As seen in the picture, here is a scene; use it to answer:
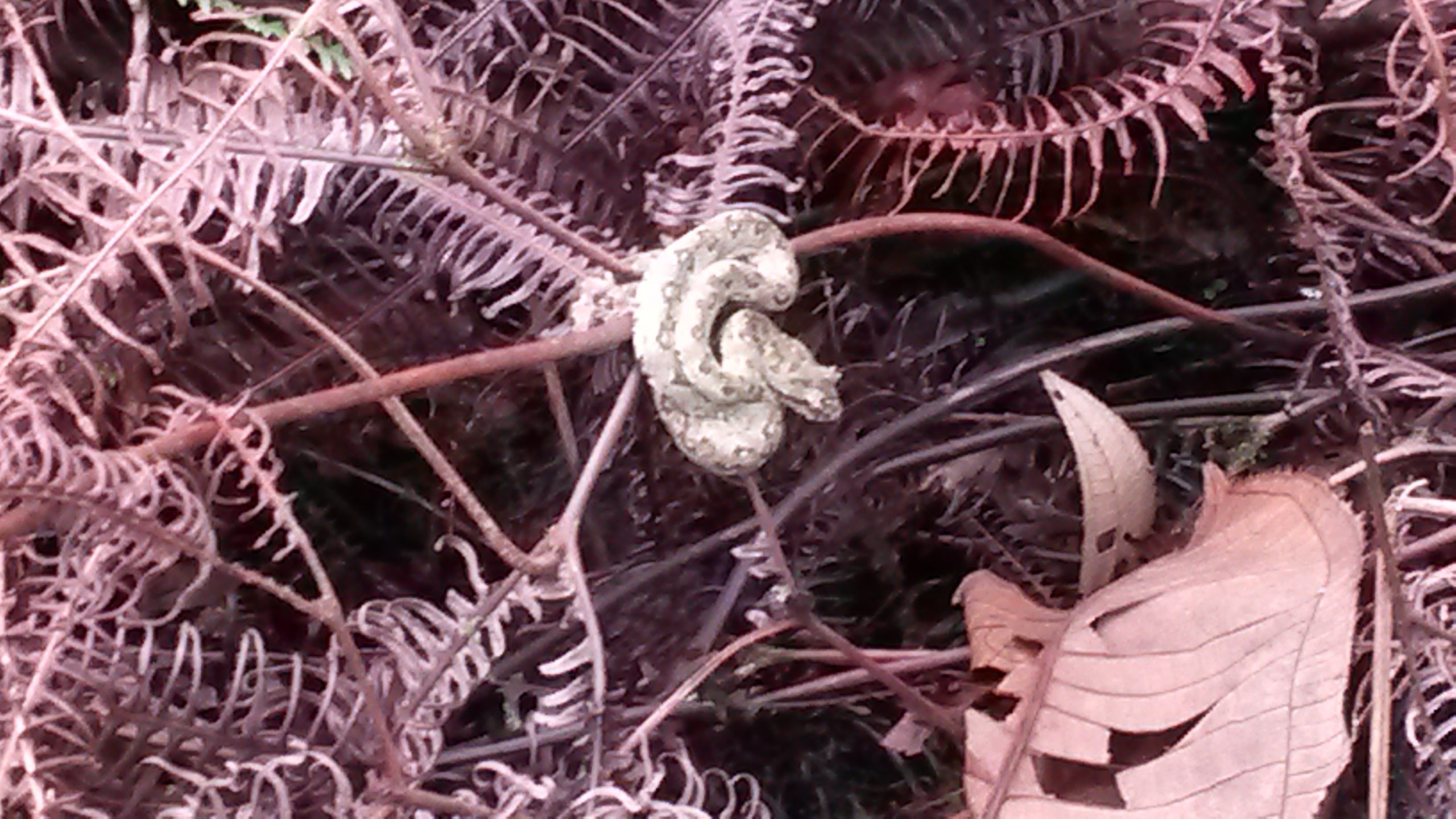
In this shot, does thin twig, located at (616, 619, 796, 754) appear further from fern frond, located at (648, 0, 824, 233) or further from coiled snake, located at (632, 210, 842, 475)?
fern frond, located at (648, 0, 824, 233)

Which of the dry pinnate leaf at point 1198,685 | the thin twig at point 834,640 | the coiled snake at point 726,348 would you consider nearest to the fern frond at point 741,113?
the coiled snake at point 726,348

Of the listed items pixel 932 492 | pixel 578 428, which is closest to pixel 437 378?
pixel 578 428

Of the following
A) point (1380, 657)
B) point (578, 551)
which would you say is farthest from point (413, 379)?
point (1380, 657)

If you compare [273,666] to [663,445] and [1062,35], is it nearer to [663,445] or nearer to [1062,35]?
[663,445]

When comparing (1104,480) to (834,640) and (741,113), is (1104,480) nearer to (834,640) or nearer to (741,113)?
(834,640)

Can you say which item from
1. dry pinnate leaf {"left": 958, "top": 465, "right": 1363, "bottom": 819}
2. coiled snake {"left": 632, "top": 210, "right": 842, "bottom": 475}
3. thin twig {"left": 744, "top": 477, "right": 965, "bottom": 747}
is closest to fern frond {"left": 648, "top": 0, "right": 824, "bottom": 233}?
coiled snake {"left": 632, "top": 210, "right": 842, "bottom": 475}

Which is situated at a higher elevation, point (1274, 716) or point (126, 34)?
point (126, 34)
